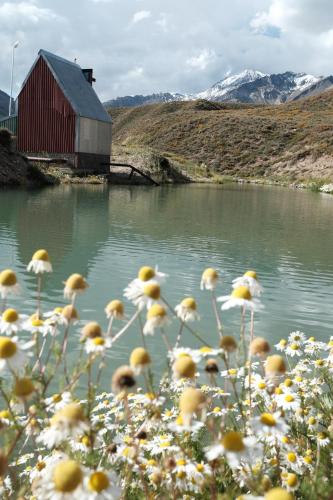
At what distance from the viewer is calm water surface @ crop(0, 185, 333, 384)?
789 centimetres

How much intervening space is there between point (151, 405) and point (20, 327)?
72 cm

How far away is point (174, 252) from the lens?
12609 millimetres

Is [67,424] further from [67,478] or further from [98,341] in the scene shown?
[98,341]

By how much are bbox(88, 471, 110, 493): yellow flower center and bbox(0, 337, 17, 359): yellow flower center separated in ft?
1.93

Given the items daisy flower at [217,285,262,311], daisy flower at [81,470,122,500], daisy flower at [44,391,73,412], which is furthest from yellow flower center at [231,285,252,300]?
daisy flower at [81,470,122,500]

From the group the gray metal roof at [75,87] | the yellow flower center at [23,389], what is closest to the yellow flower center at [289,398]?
the yellow flower center at [23,389]

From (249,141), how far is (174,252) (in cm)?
7289

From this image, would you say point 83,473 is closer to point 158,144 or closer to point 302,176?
point 302,176

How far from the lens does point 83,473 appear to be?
5.35 feet

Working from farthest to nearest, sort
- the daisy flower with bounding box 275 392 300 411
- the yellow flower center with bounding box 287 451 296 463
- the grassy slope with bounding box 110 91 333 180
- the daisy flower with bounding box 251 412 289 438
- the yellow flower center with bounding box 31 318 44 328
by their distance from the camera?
1. the grassy slope with bounding box 110 91 333 180
2. the daisy flower with bounding box 275 392 300 411
3. the yellow flower center with bounding box 287 451 296 463
4. the yellow flower center with bounding box 31 318 44 328
5. the daisy flower with bounding box 251 412 289 438

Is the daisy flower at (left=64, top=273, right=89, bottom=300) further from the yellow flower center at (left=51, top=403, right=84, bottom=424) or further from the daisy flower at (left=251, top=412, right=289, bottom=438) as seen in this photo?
the daisy flower at (left=251, top=412, right=289, bottom=438)

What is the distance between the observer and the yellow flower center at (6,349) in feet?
6.52

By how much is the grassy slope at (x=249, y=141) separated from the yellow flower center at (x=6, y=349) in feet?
215

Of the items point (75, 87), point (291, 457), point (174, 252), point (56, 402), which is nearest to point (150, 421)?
point (56, 402)
